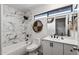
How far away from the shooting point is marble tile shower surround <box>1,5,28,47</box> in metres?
1.41

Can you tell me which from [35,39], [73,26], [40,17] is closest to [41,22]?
[40,17]

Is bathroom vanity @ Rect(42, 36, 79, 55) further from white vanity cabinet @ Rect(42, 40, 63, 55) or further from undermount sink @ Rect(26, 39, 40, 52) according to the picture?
undermount sink @ Rect(26, 39, 40, 52)

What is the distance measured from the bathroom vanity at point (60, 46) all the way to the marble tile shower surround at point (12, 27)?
0.79 m

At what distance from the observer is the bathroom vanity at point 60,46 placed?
104 cm

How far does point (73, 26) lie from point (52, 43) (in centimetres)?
58

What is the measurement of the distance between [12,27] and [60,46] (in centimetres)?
128

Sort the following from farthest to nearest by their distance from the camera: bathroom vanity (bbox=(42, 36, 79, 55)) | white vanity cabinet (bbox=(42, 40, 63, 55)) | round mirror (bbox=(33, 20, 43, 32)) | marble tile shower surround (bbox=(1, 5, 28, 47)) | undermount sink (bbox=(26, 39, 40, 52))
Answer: round mirror (bbox=(33, 20, 43, 32)), undermount sink (bbox=(26, 39, 40, 52)), marble tile shower surround (bbox=(1, 5, 28, 47)), white vanity cabinet (bbox=(42, 40, 63, 55)), bathroom vanity (bbox=(42, 36, 79, 55))

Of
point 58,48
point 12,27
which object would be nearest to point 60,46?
point 58,48

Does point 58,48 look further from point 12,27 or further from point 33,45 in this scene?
point 12,27

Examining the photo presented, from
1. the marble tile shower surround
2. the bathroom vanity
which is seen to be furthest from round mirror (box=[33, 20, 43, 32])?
the bathroom vanity

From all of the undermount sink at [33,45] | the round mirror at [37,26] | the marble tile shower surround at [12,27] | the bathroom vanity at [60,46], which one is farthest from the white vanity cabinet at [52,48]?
the marble tile shower surround at [12,27]

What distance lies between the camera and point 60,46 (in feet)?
3.89

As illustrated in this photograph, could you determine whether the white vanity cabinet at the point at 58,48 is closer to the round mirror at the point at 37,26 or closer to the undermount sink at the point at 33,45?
the undermount sink at the point at 33,45

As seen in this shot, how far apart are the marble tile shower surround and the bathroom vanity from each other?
793 millimetres
